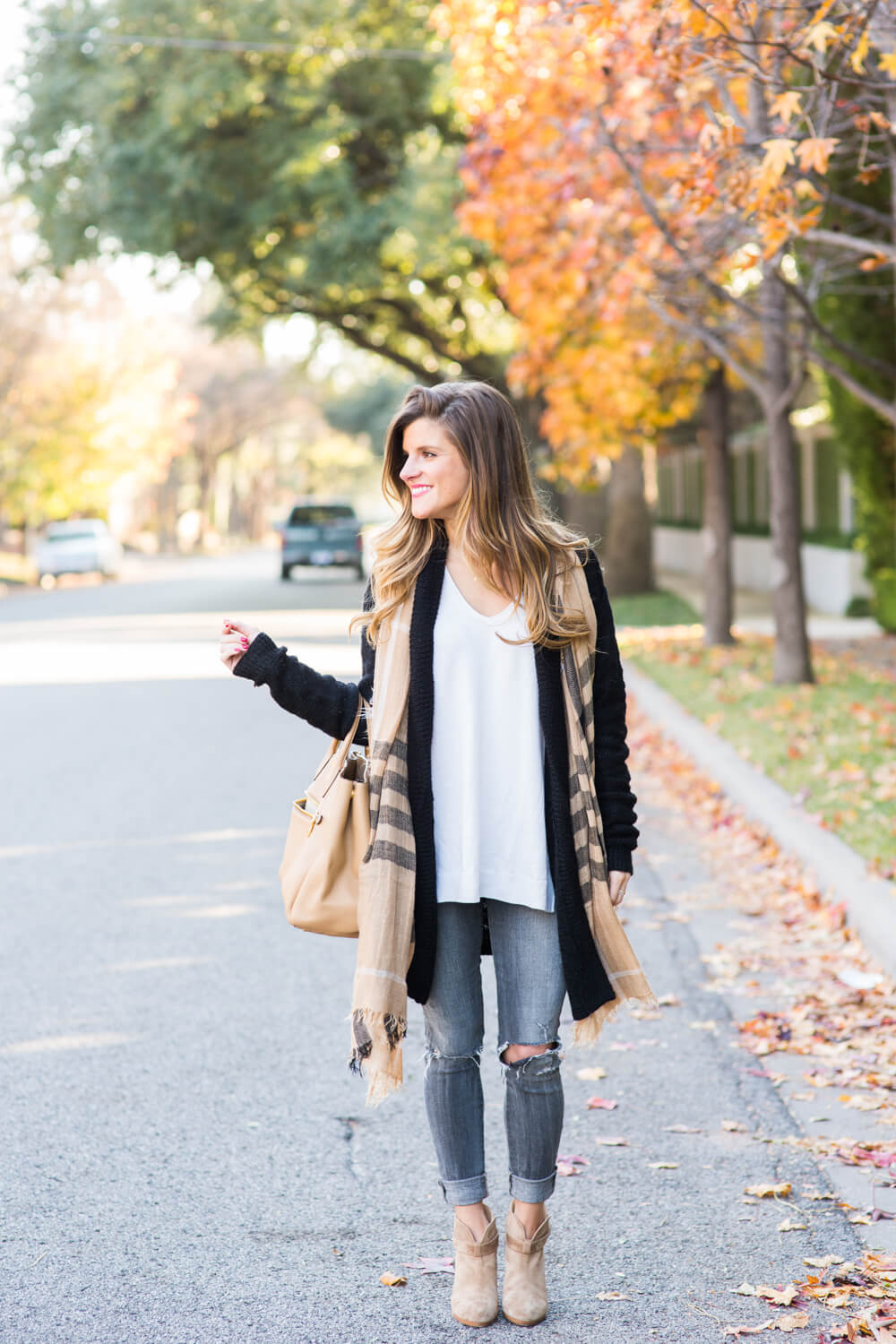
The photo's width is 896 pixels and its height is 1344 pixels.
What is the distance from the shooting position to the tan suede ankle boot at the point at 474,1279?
10.5 ft

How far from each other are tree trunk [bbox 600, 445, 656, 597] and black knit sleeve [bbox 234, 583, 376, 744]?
19346 mm

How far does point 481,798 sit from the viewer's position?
3145mm

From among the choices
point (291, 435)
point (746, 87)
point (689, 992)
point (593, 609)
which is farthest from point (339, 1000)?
point (291, 435)

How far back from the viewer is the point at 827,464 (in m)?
Result: 22.9

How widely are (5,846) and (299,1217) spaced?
15.0 feet

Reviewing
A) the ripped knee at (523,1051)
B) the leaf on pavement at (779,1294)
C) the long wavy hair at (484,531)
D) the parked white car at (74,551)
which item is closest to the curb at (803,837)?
the leaf on pavement at (779,1294)

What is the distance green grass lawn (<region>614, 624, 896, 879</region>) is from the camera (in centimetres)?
760

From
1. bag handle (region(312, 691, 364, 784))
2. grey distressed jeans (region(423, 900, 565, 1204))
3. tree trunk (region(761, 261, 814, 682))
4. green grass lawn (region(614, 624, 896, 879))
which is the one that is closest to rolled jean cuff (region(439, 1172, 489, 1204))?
grey distressed jeans (region(423, 900, 565, 1204))

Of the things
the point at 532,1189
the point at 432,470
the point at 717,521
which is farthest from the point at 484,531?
the point at 717,521

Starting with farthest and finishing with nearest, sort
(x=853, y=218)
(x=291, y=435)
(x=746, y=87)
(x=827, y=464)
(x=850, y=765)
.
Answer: (x=291, y=435) → (x=827, y=464) → (x=853, y=218) → (x=746, y=87) → (x=850, y=765)

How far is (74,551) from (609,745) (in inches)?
1380

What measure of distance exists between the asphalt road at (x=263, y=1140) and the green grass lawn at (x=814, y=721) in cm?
83

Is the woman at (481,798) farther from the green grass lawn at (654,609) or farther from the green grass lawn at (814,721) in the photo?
the green grass lawn at (654,609)

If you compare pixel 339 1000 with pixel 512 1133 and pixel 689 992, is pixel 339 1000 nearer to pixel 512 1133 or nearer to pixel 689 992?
pixel 689 992
